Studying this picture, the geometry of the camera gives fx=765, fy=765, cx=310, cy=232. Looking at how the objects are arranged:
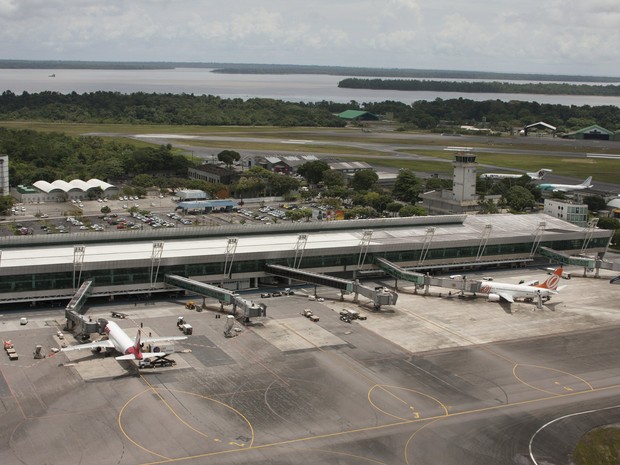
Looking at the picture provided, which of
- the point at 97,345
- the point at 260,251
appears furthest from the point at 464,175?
the point at 97,345

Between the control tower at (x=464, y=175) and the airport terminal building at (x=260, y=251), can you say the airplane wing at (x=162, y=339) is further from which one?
the control tower at (x=464, y=175)

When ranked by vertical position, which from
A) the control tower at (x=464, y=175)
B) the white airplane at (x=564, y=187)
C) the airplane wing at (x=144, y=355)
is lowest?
the airplane wing at (x=144, y=355)

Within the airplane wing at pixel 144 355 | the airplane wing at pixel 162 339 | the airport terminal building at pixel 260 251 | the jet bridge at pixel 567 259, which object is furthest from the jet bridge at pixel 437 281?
the airplane wing at pixel 144 355

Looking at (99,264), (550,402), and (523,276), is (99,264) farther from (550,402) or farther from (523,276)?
(523,276)

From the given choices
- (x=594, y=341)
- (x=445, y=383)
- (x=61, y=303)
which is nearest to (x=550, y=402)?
(x=445, y=383)

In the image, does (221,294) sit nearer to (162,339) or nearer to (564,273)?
(162,339)

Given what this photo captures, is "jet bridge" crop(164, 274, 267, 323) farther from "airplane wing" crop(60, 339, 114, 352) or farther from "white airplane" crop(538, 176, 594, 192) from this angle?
"white airplane" crop(538, 176, 594, 192)
